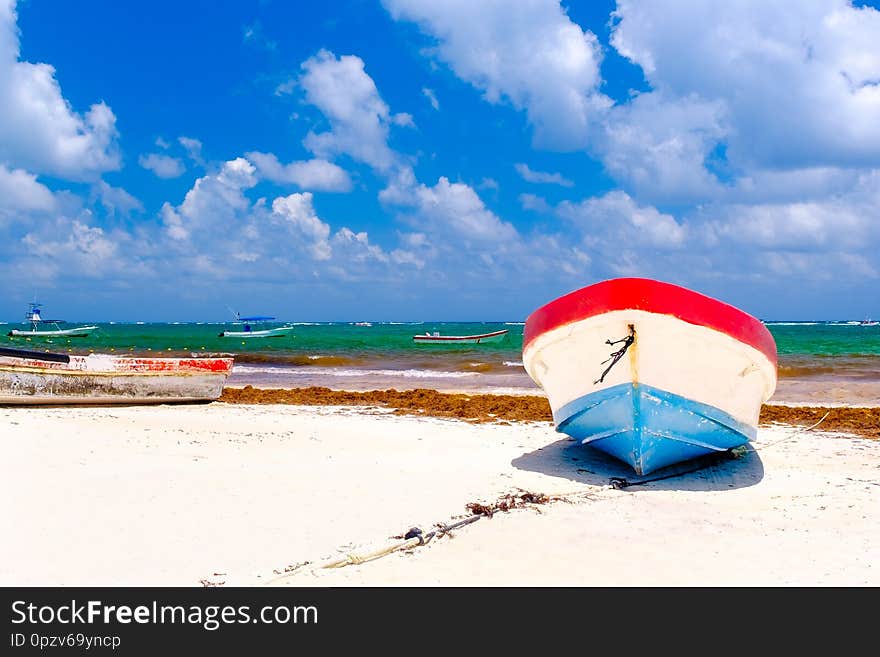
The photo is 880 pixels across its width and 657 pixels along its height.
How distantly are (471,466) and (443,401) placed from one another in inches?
234

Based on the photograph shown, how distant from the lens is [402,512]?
536cm

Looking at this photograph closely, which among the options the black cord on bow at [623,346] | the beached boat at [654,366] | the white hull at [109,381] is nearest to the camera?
the beached boat at [654,366]

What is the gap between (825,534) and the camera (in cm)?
496

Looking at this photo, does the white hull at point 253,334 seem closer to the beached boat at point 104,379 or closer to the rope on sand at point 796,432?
the beached boat at point 104,379

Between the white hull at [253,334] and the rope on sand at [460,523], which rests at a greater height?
the white hull at [253,334]

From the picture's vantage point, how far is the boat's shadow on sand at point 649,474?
22.1 ft

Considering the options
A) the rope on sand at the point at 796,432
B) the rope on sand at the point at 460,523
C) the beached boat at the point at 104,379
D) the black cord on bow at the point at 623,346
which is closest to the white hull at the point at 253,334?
the beached boat at the point at 104,379

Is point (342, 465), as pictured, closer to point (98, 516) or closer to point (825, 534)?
point (98, 516)

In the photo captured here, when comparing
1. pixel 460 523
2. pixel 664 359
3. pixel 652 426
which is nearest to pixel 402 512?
pixel 460 523

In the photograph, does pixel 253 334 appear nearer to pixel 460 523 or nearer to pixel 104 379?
pixel 104 379

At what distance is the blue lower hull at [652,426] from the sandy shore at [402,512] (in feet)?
1.09

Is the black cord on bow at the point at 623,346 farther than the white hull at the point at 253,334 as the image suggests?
No

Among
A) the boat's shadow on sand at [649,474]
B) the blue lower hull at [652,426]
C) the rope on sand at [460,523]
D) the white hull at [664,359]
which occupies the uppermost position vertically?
the white hull at [664,359]

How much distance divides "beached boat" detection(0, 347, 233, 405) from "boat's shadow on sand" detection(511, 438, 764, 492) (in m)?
7.56
